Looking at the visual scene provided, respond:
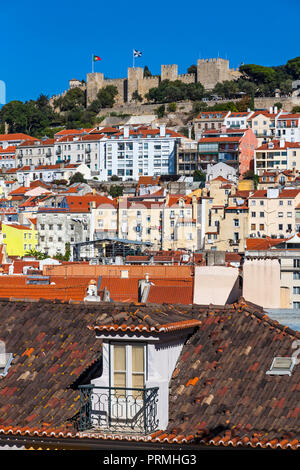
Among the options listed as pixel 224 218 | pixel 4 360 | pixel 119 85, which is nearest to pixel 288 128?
pixel 224 218

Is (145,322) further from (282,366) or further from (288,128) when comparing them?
(288,128)

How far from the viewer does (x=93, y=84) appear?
422ft

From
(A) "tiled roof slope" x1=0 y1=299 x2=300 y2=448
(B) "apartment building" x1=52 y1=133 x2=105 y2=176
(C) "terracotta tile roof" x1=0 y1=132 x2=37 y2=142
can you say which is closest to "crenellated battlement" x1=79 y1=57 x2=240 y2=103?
(C) "terracotta tile roof" x1=0 y1=132 x2=37 y2=142

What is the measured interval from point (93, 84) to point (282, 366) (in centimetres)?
12257

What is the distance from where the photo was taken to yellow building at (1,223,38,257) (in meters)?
75.7

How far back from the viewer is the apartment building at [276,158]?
89188 mm

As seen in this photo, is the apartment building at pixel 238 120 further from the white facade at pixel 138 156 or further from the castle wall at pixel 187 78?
the castle wall at pixel 187 78

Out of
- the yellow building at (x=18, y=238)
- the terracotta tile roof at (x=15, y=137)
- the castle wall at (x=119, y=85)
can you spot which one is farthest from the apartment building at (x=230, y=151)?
the castle wall at (x=119, y=85)

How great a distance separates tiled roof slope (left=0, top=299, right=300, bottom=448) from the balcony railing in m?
0.15

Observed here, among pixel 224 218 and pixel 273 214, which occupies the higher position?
pixel 273 214

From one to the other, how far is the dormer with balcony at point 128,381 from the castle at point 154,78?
380ft

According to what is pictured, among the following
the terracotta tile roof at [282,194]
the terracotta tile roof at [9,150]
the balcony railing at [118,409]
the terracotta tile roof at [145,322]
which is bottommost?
the balcony railing at [118,409]
